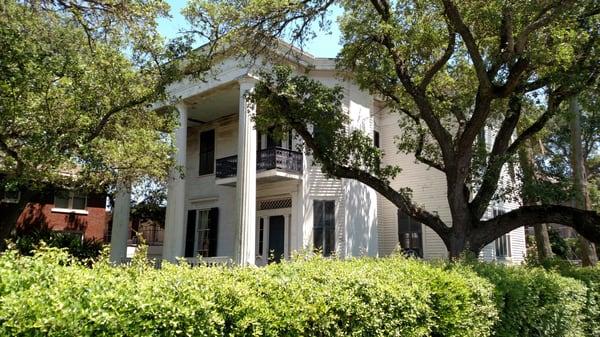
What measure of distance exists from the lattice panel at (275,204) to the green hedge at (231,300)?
12055mm

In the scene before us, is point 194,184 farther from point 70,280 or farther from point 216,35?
point 70,280

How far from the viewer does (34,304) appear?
311 cm

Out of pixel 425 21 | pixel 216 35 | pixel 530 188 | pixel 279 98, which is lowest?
pixel 530 188

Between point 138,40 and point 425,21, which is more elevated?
point 425,21

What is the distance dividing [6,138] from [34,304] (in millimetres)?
10281

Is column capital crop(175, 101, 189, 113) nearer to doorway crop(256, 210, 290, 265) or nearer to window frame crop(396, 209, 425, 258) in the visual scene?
doorway crop(256, 210, 290, 265)

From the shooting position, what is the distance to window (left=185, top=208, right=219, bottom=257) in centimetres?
2038

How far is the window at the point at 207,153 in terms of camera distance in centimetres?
2172

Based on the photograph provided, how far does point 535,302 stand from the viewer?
7.58m

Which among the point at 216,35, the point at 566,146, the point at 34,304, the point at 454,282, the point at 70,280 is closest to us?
the point at 34,304

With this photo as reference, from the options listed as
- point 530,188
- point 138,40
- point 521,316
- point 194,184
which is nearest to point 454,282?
point 521,316

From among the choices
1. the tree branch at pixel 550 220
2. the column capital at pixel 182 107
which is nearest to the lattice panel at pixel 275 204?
the column capital at pixel 182 107

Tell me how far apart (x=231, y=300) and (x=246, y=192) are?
1232 centimetres

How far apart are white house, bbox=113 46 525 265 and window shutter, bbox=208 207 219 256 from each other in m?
0.04
